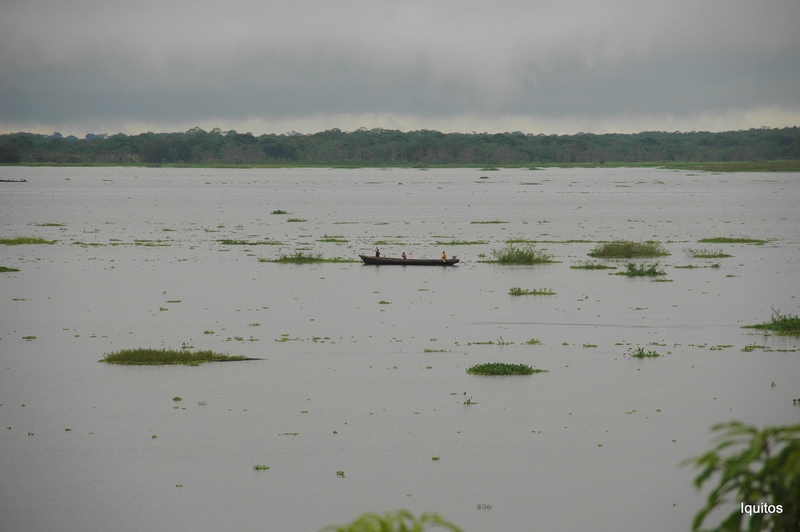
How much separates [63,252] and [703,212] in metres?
85.8

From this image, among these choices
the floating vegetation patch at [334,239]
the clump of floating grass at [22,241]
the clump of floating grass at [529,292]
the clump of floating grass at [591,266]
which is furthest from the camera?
the floating vegetation patch at [334,239]

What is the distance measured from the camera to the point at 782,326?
36.5 m

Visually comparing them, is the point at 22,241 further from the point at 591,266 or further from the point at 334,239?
the point at 591,266

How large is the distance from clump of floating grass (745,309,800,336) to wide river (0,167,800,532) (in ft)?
3.09

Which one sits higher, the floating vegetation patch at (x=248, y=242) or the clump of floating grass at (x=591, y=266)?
the clump of floating grass at (x=591, y=266)

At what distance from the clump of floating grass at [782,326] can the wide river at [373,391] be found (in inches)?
37.0

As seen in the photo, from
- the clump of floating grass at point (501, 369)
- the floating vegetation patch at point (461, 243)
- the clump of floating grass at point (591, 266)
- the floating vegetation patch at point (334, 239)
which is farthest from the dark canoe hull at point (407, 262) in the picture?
the clump of floating grass at point (501, 369)

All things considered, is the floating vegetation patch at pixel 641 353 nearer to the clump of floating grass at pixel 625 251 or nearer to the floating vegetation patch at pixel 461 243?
the clump of floating grass at pixel 625 251

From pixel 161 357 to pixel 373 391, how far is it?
337 inches

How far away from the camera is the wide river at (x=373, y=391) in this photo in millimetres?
17672

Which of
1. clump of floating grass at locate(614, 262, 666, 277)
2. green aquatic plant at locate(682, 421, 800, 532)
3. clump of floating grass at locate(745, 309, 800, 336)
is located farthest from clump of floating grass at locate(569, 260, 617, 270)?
green aquatic plant at locate(682, 421, 800, 532)

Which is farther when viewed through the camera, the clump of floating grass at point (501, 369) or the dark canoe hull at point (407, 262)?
the dark canoe hull at point (407, 262)

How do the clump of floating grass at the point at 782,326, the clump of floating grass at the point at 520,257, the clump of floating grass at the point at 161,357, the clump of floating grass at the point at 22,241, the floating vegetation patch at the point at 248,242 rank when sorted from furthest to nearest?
the floating vegetation patch at the point at 248,242
the clump of floating grass at the point at 22,241
the clump of floating grass at the point at 520,257
the clump of floating grass at the point at 782,326
the clump of floating grass at the point at 161,357

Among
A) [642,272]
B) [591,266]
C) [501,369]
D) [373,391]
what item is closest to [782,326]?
[501,369]
